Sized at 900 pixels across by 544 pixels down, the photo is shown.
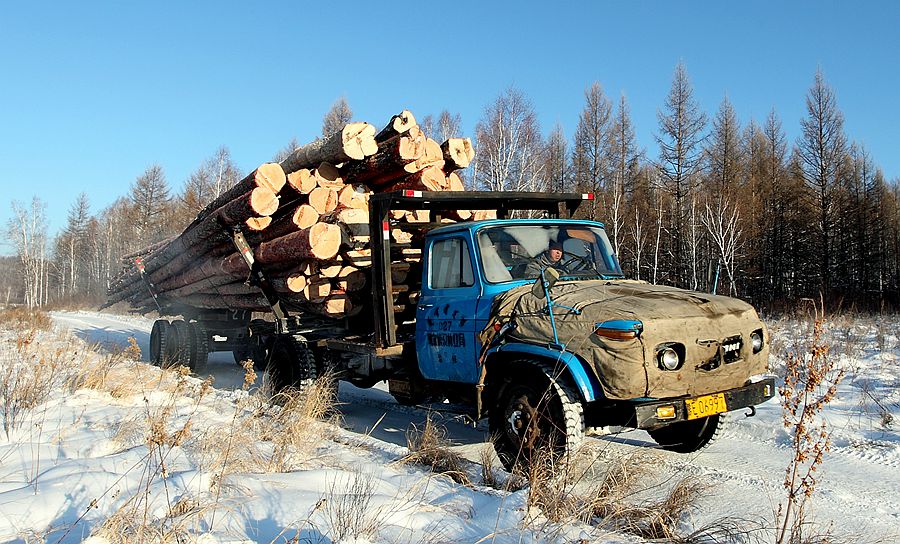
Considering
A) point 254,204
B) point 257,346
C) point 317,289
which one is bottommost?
point 257,346

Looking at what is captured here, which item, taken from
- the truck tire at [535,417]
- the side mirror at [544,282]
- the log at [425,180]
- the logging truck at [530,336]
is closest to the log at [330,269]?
the logging truck at [530,336]

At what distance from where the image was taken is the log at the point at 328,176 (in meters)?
8.02

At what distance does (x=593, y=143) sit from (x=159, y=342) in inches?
1154

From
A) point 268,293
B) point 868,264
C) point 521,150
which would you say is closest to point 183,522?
point 268,293

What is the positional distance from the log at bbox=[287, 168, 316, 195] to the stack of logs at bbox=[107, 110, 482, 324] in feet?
0.04

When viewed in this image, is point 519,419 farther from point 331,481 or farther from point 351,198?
point 351,198

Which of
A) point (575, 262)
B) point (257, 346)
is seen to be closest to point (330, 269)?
point (257, 346)

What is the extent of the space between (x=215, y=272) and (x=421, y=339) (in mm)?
4660

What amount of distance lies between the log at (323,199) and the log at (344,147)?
0.41 m

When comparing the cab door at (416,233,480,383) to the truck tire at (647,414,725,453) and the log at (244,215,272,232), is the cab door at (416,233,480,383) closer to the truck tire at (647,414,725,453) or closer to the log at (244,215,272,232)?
the truck tire at (647,414,725,453)

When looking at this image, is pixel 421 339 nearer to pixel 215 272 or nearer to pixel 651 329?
pixel 651 329

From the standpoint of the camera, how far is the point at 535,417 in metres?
4.48

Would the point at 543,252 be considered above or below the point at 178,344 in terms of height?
above

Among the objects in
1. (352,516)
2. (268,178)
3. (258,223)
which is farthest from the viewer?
(258,223)
